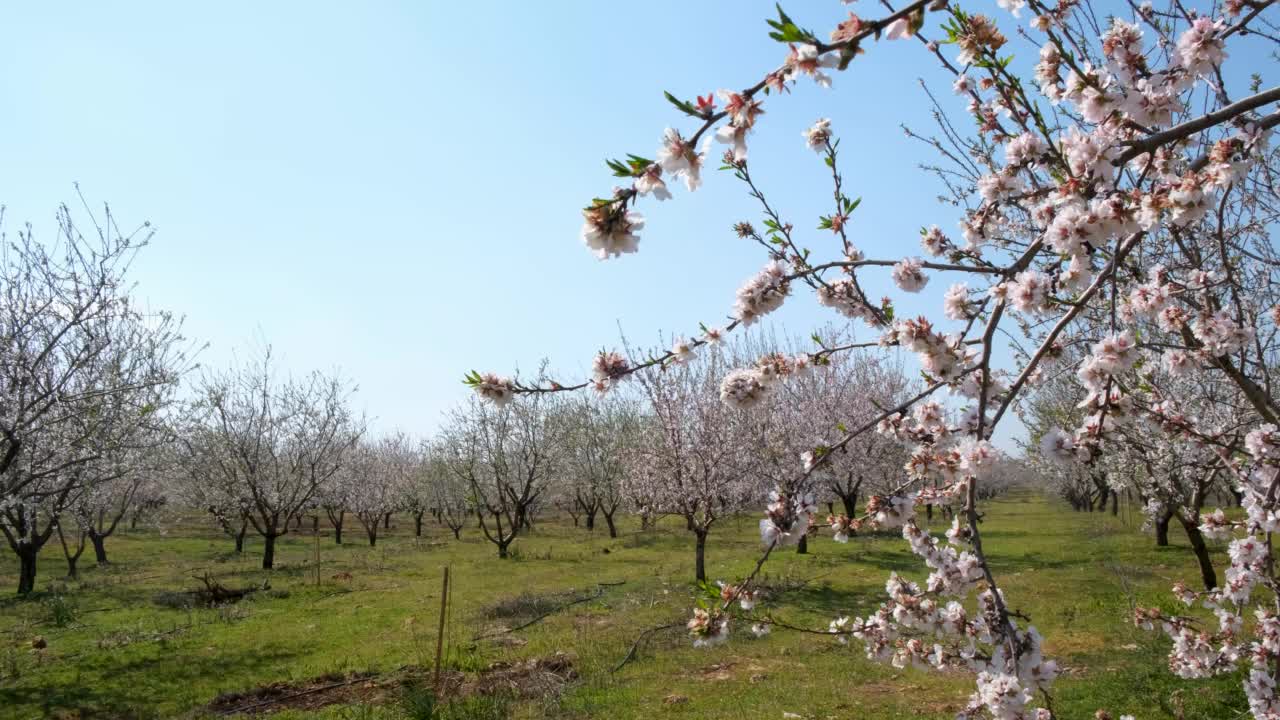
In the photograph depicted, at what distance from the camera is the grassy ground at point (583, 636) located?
7238 millimetres

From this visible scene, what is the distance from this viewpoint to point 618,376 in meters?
2.91

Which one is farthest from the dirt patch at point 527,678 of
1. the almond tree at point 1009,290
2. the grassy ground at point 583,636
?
the almond tree at point 1009,290

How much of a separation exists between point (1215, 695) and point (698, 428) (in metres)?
12.2

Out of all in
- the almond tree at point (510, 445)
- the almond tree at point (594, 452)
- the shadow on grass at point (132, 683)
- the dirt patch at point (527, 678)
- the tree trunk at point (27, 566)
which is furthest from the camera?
the almond tree at point (594, 452)

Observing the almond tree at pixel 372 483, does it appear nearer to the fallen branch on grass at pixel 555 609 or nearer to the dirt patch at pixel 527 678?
the fallen branch on grass at pixel 555 609

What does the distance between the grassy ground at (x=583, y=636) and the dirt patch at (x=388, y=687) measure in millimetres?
232

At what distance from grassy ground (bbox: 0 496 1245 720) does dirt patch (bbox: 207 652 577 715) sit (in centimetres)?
23

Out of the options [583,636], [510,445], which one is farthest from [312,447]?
[583,636]

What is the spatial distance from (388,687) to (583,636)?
2.97 metres

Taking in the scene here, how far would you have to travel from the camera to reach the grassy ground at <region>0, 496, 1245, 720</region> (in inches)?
285

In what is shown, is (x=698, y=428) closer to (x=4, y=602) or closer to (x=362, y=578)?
(x=362, y=578)

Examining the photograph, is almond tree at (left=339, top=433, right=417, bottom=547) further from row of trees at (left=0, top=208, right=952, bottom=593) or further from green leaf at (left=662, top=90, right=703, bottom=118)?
green leaf at (left=662, top=90, right=703, bottom=118)

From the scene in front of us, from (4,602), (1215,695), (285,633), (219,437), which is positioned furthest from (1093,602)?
(219,437)

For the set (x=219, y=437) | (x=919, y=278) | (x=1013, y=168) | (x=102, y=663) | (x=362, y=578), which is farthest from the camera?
(x=219, y=437)
